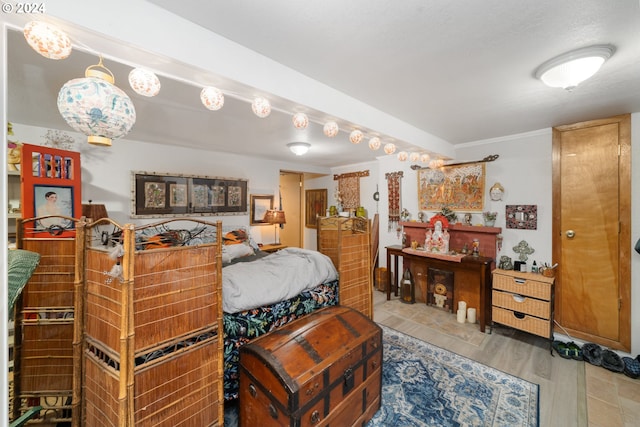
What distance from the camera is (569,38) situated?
137 centimetres

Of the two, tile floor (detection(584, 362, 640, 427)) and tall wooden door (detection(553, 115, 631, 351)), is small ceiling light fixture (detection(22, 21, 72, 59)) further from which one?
tall wooden door (detection(553, 115, 631, 351))

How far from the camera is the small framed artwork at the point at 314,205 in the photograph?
5.87 meters

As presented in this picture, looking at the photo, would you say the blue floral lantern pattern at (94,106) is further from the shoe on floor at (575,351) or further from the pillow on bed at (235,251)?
the shoe on floor at (575,351)

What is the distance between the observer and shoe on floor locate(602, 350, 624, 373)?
2.33 meters

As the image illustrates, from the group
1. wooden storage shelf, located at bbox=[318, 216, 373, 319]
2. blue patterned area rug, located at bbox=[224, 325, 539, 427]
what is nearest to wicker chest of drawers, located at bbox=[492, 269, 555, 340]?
blue patterned area rug, located at bbox=[224, 325, 539, 427]

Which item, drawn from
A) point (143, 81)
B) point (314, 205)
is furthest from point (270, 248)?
point (143, 81)

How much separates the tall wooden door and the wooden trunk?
8.51ft

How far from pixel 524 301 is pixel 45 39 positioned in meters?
4.21

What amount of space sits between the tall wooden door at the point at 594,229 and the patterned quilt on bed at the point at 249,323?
2998mm

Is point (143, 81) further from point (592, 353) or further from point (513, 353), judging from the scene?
point (592, 353)

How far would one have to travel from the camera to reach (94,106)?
37.2 inches

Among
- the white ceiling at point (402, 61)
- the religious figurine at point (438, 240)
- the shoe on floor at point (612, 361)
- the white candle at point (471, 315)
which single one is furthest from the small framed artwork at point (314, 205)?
the shoe on floor at point (612, 361)

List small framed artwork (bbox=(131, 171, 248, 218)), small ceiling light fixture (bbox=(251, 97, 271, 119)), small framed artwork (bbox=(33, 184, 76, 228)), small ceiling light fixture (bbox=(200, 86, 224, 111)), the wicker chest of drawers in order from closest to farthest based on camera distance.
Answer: small ceiling light fixture (bbox=(200, 86, 224, 111)) → small ceiling light fixture (bbox=(251, 97, 271, 119)) → small framed artwork (bbox=(33, 184, 76, 228)) → the wicker chest of drawers → small framed artwork (bbox=(131, 171, 248, 218))

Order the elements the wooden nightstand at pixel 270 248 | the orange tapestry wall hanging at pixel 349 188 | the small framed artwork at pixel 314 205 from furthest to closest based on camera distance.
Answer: the small framed artwork at pixel 314 205
the orange tapestry wall hanging at pixel 349 188
the wooden nightstand at pixel 270 248
